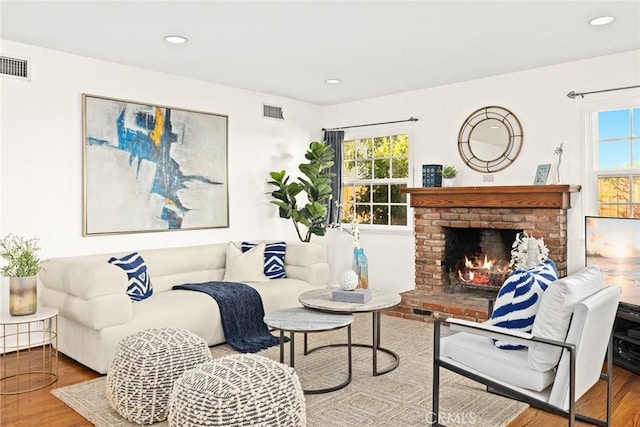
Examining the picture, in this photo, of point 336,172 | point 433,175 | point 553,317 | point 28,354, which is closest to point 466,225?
point 433,175

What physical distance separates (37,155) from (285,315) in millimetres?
2481

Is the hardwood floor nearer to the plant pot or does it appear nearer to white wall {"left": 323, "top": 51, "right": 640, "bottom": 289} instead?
the plant pot

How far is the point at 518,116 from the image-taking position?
500 cm

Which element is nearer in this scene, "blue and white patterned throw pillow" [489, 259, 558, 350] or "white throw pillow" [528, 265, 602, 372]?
"white throw pillow" [528, 265, 602, 372]

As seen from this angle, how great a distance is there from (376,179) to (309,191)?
92cm

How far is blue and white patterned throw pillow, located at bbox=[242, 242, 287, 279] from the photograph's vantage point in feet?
16.7

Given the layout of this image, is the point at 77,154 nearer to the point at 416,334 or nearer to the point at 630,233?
the point at 416,334

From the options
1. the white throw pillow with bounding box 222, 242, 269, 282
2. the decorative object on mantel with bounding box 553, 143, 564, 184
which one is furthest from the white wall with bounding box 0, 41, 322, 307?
the decorative object on mantel with bounding box 553, 143, 564, 184

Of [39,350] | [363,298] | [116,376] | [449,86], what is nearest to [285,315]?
[363,298]

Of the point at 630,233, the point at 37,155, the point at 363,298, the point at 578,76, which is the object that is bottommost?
the point at 363,298

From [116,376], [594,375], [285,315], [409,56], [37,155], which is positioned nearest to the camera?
[594,375]

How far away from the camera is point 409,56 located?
443 centimetres

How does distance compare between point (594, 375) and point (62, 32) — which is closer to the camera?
point (594, 375)

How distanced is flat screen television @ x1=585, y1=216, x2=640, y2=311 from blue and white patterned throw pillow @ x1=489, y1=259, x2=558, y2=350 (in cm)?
141
